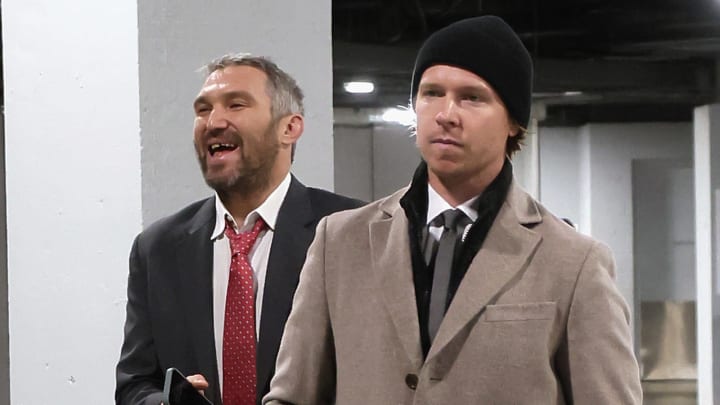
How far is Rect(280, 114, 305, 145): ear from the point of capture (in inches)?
67.1

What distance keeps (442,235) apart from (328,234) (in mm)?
151

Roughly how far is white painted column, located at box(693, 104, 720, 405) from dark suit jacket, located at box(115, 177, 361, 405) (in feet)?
22.7

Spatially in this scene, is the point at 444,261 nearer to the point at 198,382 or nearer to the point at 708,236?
the point at 198,382

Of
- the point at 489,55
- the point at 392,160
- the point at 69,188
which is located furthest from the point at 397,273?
the point at 392,160

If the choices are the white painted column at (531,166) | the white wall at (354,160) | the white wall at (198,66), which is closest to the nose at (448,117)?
the white wall at (198,66)

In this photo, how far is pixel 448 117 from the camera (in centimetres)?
129

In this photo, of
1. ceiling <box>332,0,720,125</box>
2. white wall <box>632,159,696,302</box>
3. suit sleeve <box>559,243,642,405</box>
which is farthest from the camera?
white wall <box>632,159,696,302</box>

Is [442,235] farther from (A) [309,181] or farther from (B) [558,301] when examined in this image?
(A) [309,181]

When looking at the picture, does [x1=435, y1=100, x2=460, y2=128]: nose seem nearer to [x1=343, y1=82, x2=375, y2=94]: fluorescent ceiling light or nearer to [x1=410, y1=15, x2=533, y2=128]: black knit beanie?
[x1=410, y1=15, x2=533, y2=128]: black knit beanie

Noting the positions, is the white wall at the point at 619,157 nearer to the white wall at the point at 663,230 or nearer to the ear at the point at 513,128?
the white wall at the point at 663,230

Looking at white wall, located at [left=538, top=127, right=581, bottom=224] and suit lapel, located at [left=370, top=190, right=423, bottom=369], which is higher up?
white wall, located at [left=538, top=127, right=581, bottom=224]

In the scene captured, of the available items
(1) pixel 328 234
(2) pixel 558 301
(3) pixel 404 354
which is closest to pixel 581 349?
(2) pixel 558 301

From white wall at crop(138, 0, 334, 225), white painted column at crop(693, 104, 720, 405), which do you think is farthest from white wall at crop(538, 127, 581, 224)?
white wall at crop(138, 0, 334, 225)

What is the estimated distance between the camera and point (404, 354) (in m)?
1.31
